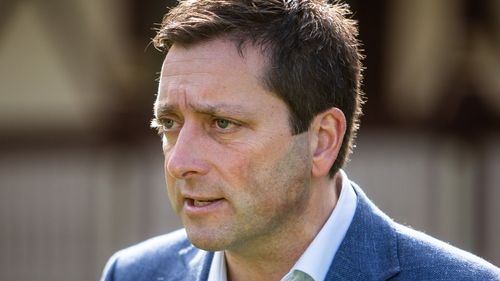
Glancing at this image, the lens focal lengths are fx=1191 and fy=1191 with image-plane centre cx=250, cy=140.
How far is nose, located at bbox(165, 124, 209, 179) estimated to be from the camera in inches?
152

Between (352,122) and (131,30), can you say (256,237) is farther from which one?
(131,30)

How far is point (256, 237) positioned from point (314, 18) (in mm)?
802

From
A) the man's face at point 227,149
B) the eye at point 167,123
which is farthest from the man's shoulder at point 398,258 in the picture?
the eye at point 167,123

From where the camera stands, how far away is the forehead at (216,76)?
393 cm

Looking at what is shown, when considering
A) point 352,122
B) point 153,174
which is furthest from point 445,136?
point 352,122

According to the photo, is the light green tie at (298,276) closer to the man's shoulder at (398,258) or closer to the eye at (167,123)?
the man's shoulder at (398,258)

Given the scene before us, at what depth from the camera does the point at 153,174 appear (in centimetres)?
962

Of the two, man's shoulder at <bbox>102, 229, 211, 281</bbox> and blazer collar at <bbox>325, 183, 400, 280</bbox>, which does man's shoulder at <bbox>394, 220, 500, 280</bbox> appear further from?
man's shoulder at <bbox>102, 229, 211, 281</bbox>

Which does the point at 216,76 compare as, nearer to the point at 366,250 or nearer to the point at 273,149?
the point at 273,149

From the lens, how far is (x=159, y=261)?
4582mm

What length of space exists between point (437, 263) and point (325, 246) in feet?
1.27

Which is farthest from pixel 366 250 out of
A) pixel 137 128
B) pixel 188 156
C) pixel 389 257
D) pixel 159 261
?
pixel 137 128

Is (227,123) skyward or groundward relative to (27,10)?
skyward

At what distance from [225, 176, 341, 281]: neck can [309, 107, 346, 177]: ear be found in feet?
0.23
